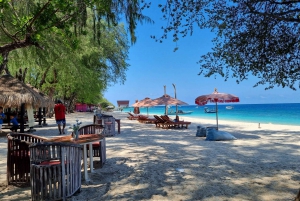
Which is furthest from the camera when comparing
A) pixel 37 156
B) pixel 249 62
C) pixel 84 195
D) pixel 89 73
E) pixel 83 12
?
pixel 89 73

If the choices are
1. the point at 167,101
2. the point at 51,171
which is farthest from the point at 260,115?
the point at 51,171

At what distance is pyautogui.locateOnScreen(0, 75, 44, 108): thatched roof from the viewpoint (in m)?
10.7

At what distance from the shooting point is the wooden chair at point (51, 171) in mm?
3182

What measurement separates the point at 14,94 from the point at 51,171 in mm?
9107

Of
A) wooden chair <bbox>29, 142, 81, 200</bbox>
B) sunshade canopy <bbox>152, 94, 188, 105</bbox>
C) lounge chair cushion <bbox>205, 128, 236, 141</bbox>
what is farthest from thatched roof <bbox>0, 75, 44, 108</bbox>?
wooden chair <bbox>29, 142, 81, 200</bbox>

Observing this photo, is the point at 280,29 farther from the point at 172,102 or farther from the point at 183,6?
the point at 172,102

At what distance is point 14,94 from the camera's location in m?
10.9

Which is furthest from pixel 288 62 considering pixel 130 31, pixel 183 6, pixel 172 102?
pixel 172 102

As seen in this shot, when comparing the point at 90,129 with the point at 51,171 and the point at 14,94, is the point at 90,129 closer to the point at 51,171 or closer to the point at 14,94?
the point at 51,171

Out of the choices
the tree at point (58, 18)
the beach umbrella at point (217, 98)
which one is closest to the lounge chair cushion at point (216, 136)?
the beach umbrella at point (217, 98)

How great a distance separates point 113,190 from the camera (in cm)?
377

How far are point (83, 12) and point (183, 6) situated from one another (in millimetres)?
2042

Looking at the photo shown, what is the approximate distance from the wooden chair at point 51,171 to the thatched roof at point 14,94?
8.68m

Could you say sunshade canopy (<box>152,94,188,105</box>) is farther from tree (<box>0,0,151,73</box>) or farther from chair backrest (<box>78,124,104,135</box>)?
tree (<box>0,0,151,73</box>)
